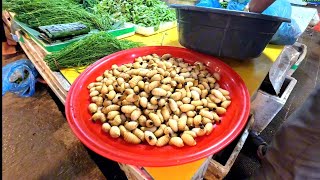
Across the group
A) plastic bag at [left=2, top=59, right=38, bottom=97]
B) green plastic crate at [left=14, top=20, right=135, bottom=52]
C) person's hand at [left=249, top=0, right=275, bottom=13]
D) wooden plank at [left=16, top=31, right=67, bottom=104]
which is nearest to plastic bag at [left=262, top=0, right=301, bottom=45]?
person's hand at [left=249, top=0, right=275, bottom=13]

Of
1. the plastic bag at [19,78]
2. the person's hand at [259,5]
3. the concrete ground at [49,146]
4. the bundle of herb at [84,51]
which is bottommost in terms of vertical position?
the concrete ground at [49,146]

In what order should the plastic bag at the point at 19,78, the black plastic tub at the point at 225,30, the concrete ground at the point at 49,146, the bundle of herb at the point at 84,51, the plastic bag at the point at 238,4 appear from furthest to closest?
the plastic bag at the point at 19,78
the concrete ground at the point at 49,146
the plastic bag at the point at 238,4
the bundle of herb at the point at 84,51
the black plastic tub at the point at 225,30

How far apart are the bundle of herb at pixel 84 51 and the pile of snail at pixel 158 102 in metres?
0.28

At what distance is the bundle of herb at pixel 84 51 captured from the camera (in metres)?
1.07

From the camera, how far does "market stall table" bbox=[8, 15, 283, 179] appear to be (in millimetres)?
659

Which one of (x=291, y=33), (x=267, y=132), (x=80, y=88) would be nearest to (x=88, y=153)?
(x=80, y=88)

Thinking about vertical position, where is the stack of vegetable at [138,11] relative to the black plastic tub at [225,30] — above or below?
below

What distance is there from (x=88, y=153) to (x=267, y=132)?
4.91ft

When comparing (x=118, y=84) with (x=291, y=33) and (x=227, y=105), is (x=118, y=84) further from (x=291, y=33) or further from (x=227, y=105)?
(x=291, y=33)

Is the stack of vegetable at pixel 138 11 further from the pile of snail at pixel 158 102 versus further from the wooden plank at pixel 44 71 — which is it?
the pile of snail at pixel 158 102

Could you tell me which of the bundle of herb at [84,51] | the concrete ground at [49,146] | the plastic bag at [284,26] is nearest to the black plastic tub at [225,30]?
the plastic bag at [284,26]

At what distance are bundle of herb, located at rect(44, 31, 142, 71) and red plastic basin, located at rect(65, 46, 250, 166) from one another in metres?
0.25

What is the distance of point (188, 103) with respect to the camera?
749 millimetres

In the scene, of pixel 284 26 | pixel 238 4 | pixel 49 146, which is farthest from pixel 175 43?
pixel 49 146
